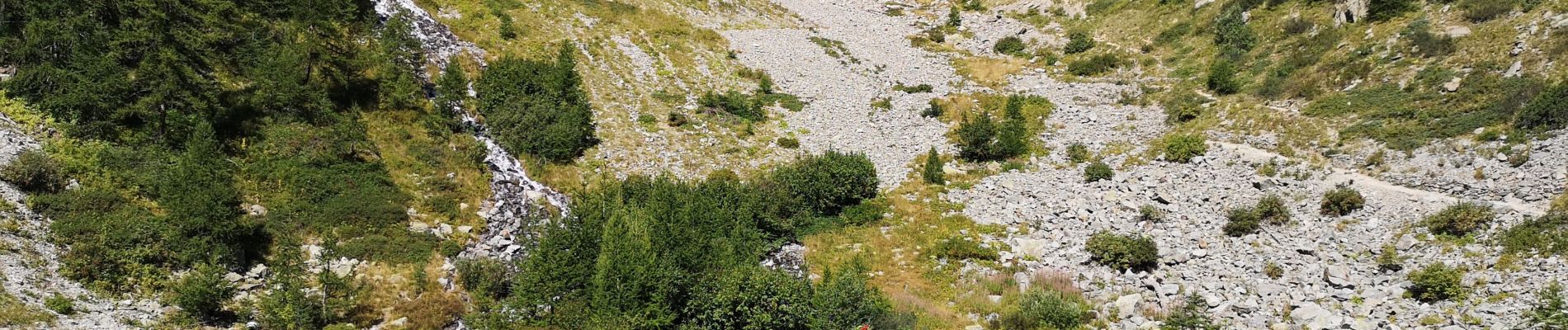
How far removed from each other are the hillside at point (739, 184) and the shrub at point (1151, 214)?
86 millimetres

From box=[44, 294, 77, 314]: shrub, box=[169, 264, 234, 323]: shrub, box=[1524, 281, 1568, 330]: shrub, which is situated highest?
box=[44, 294, 77, 314]: shrub

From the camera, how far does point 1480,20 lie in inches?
1151

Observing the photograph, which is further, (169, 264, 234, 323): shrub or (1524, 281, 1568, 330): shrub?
(169, 264, 234, 323): shrub

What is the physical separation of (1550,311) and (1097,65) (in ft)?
96.5

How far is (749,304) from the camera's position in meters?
17.3

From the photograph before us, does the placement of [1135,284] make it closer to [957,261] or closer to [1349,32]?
[957,261]

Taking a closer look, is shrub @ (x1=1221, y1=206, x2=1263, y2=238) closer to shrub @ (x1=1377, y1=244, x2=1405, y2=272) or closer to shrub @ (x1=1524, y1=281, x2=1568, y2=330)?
shrub @ (x1=1377, y1=244, x2=1405, y2=272)

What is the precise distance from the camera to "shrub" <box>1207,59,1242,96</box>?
33.0 metres

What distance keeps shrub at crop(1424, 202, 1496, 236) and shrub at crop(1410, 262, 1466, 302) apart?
1995mm

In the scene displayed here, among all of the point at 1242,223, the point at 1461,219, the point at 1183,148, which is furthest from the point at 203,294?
the point at 1183,148

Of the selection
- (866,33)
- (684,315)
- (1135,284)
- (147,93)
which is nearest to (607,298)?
(684,315)

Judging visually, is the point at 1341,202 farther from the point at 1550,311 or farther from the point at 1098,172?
the point at 1098,172

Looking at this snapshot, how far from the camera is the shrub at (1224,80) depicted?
108ft

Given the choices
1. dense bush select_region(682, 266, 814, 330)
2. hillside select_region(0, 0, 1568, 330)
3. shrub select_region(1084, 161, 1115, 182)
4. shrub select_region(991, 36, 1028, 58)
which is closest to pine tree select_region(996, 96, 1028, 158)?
hillside select_region(0, 0, 1568, 330)
